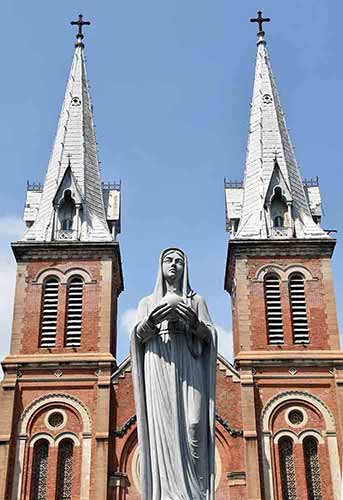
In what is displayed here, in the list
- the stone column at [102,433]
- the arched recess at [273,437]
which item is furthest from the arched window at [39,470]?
the arched recess at [273,437]

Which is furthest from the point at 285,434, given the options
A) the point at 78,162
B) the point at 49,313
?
the point at 78,162

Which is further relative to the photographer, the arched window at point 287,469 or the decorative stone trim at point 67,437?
the decorative stone trim at point 67,437

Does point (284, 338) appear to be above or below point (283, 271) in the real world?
below

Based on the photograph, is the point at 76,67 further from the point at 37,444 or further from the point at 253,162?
the point at 37,444

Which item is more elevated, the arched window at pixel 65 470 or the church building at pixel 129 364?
the church building at pixel 129 364

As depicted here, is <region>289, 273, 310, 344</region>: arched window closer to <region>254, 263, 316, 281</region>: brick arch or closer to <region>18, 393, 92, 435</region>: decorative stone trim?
<region>254, 263, 316, 281</region>: brick arch

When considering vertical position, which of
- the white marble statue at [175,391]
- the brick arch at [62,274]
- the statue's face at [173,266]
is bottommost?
the white marble statue at [175,391]

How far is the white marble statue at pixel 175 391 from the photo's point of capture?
7367 millimetres

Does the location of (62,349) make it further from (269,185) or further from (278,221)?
(269,185)

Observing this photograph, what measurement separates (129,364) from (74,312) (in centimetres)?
276

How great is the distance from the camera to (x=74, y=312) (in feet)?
105

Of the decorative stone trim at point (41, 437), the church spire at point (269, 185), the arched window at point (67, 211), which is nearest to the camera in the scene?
the decorative stone trim at point (41, 437)

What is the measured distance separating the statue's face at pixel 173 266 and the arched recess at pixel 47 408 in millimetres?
21892

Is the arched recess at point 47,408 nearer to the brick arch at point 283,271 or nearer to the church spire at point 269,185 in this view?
the brick arch at point 283,271
